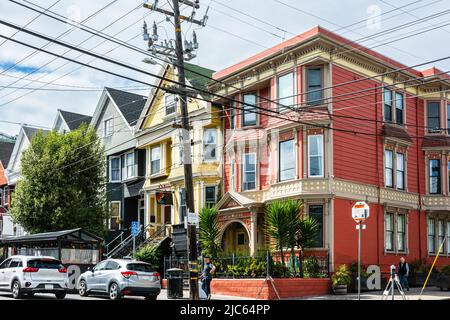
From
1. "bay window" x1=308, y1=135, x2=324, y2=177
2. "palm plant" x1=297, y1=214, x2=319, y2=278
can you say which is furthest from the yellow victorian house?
"palm plant" x1=297, y1=214, x2=319, y2=278

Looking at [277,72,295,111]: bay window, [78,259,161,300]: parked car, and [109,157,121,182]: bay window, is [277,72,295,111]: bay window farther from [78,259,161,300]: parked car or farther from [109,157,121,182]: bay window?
[109,157,121,182]: bay window

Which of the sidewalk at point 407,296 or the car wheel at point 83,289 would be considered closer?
the sidewalk at point 407,296

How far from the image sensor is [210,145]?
36469 mm

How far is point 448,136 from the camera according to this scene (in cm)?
3425

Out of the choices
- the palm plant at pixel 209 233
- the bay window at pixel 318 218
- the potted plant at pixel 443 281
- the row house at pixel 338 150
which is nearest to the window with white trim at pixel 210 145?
the row house at pixel 338 150

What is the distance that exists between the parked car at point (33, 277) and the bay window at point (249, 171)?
40.2 feet

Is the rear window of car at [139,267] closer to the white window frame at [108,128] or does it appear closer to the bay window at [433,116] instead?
the bay window at [433,116]

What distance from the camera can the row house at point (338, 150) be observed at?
96.8 feet

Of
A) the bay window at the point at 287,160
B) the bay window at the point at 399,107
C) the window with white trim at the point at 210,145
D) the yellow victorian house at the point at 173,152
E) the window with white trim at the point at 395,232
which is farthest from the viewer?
the window with white trim at the point at 210,145

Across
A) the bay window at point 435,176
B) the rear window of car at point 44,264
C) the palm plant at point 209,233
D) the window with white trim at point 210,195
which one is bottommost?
the rear window of car at point 44,264

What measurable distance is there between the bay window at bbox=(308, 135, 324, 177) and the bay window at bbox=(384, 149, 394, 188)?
15.0 ft
